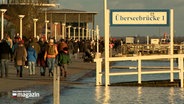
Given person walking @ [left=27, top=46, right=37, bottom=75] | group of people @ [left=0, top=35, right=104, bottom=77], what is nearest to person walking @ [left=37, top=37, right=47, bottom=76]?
group of people @ [left=0, top=35, right=104, bottom=77]

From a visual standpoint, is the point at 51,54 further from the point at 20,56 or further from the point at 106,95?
the point at 106,95

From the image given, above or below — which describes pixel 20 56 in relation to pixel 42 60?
above

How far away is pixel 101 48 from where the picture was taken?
2419 inches

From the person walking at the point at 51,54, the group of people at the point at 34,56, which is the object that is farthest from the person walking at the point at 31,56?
the person walking at the point at 51,54

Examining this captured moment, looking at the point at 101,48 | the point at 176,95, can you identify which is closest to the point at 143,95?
the point at 176,95

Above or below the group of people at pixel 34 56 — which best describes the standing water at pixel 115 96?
below

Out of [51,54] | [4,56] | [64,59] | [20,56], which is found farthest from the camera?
[64,59]

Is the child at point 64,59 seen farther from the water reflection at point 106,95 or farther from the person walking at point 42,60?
the water reflection at point 106,95

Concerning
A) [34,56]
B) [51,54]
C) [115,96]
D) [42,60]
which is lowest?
[115,96]

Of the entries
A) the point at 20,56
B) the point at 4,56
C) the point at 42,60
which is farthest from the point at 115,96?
the point at 42,60

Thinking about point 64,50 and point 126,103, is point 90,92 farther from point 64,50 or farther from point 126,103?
point 64,50

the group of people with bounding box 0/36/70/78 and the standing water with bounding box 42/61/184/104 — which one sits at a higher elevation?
the group of people with bounding box 0/36/70/78

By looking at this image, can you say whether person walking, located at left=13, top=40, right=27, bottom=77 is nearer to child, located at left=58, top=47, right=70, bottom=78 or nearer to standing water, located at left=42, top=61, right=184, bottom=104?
child, located at left=58, top=47, right=70, bottom=78

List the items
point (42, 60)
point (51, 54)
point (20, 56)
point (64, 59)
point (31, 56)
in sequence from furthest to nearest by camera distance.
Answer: point (42, 60)
point (31, 56)
point (64, 59)
point (51, 54)
point (20, 56)
